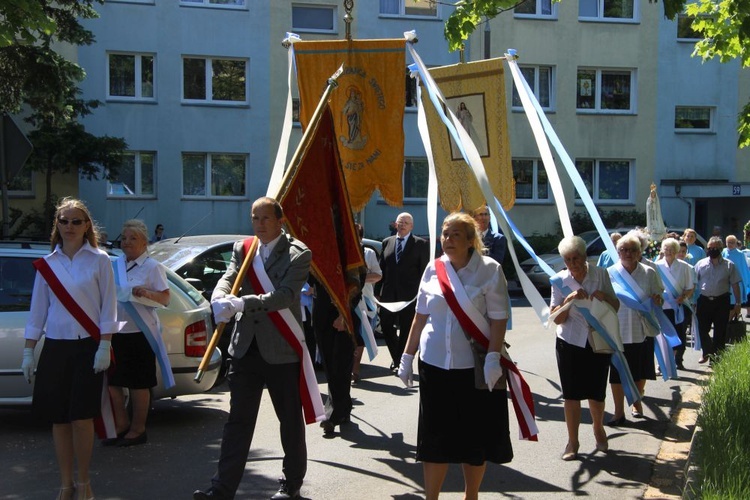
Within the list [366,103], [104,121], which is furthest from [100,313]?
[104,121]

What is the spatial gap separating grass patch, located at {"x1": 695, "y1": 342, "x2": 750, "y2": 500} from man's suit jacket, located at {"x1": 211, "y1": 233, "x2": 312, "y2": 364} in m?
2.58

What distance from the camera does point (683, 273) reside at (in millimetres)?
11914

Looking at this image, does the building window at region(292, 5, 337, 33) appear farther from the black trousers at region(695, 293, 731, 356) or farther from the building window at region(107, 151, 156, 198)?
the black trousers at region(695, 293, 731, 356)

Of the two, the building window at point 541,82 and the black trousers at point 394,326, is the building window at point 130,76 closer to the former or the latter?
the building window at point 541,82

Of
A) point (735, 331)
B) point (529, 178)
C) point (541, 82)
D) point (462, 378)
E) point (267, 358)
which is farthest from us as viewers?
point (529, 178)

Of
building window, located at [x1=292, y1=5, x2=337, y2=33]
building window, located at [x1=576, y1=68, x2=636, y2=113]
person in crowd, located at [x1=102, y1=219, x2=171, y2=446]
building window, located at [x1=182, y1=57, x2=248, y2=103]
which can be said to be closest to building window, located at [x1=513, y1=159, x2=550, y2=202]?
building window, located at [x1=576, y1=68, x2=636, y2=113]

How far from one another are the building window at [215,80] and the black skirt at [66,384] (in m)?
24.3

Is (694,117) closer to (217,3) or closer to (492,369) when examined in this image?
(217,3)

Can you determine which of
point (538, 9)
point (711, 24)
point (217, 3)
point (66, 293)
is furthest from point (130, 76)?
point (66, 293)

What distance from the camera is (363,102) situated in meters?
9.55

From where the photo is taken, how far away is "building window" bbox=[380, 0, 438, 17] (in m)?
30.7

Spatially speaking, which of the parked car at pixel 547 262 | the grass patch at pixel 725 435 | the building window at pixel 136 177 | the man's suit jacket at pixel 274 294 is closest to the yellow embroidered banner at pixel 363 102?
the man's suit jacket at pixel 274 294

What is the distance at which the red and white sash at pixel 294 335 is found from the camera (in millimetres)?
5777

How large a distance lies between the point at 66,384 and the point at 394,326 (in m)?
6.59
